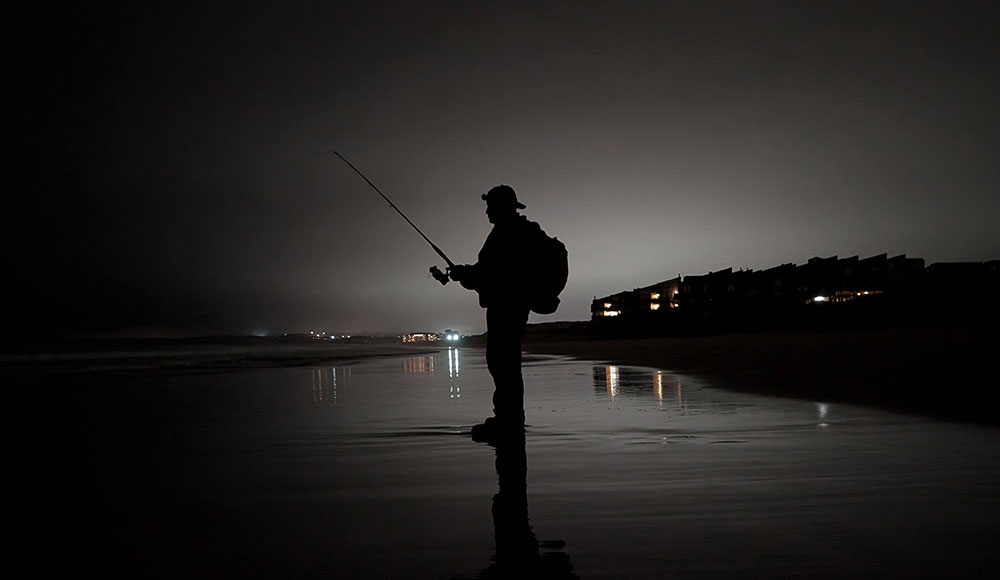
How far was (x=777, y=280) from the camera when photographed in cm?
7044

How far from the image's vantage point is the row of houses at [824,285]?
43250 mm

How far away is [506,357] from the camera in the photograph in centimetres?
634

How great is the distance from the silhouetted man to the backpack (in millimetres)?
50

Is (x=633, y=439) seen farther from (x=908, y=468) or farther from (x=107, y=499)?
(x=107, y=499)

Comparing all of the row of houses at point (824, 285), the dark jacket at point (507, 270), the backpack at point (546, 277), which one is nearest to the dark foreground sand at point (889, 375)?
the backpack at point (546, 277)

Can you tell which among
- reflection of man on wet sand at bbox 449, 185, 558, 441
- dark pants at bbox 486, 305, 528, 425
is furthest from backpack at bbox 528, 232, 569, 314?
dark pants at bbox 486, 305, 528, 425

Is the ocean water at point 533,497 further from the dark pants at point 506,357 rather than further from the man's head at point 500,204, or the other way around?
the man's head at point 500,204

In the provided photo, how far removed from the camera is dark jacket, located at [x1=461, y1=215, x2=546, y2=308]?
6.42 metres

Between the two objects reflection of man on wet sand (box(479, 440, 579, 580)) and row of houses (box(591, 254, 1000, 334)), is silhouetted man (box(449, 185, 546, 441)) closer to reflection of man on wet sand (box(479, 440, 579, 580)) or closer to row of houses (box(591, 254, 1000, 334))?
reflection of man on wet sand (box(479, 440, 579, 580))

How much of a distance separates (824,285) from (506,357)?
6560 cm

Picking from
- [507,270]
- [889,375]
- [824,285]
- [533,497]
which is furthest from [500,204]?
[824,285]

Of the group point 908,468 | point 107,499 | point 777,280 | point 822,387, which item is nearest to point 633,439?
point 908,468

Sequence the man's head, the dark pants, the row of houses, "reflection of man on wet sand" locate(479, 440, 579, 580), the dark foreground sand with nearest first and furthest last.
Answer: "reflection of man on wet sand" locate(479, 440, 579, 580) → the dark pants → the man's head → the dark foreground sand → the row of houses

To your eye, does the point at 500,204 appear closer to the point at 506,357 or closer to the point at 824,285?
the point at 506,357
